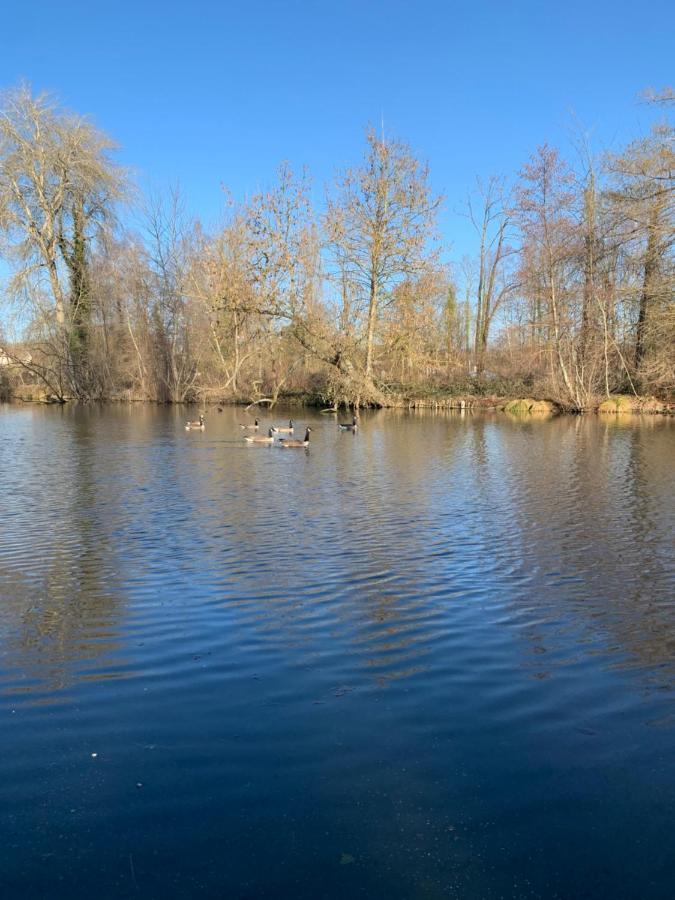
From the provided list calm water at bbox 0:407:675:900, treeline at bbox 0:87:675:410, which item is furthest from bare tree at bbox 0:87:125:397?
calm water at bbox 0:407:675:900

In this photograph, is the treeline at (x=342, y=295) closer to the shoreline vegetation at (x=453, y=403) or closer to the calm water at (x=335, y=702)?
the shoreline vegetation at (x=453, y=403)

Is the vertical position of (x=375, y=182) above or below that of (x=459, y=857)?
above

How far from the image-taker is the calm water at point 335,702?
306 centimetres

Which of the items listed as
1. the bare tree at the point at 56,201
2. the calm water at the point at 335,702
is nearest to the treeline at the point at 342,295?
the bare tree at the point at 56,201

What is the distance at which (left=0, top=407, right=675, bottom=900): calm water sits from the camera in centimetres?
306

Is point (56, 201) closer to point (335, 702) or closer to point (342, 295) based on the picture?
point (342, 295)

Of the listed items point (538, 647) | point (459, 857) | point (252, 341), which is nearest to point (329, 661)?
point (538, 647)

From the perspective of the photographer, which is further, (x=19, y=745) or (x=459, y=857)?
(x=19, y=745)

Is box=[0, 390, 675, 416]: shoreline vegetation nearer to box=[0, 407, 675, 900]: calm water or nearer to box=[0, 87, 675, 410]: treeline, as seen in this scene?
box=[0, 87, 675, 410]: treeline

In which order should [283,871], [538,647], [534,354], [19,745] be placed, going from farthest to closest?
1. [534,354]
2. [538,647]
3. [19,745]
4. [283,871]

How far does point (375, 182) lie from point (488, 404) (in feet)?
45.9

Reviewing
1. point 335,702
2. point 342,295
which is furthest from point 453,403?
point 335,702

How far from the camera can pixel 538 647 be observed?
543cm

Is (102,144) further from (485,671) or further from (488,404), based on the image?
(485,671)
